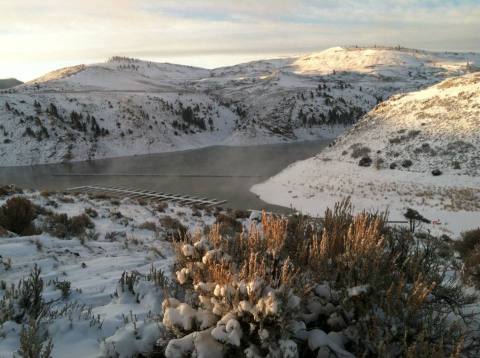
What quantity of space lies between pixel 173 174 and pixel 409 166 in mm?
23676

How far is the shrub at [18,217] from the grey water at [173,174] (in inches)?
604

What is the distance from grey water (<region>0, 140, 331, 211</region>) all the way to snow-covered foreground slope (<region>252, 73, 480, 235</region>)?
2.72m

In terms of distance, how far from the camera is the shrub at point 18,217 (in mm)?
8857

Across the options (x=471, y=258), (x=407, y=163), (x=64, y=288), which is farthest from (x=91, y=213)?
(x=407, y=163)

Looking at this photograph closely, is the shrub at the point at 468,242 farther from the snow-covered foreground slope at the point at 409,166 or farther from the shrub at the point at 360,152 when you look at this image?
the shrub at the point at 360,152

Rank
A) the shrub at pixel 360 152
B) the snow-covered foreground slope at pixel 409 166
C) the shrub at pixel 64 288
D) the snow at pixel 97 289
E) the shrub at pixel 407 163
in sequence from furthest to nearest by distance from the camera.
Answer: the shrub at pixel 360 152 → the shrub at pixel 407 163 → the snow-covered foreground slope at pixel 409 166 → the shrub at pixel 64 288 → the snow at pixel 97 289

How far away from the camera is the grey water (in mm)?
29609

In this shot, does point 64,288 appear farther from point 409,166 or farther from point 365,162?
point 365,162

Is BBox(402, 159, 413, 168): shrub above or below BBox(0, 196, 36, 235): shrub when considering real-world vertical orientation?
below

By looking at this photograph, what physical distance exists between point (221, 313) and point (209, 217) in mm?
12217

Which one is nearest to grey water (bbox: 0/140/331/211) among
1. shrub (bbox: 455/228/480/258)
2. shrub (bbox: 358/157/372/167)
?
shrub (bbox: 358/157/372/167)

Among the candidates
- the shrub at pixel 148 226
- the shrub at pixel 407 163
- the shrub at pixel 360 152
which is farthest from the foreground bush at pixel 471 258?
the shrub at pixel 360 152

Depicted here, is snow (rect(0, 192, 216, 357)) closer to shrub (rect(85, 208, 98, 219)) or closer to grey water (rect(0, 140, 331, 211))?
shrub (rect(85, 208, 98, 219))

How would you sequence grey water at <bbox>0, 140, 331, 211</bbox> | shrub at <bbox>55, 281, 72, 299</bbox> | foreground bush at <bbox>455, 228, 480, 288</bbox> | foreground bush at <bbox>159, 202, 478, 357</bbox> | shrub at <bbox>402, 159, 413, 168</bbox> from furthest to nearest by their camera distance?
grey water at <bbox>0, 140, 331, 211</bbox>
shrub at <bbox>402, 159, 413, 168</bbox>
foreground bush at <bbox>455, 228, 480, 288</bbox>
shrub at <bbox>55, 281, 72, 299</bbox>
foreground bush at <bbox>159, 202, 478, 357</bbox>
